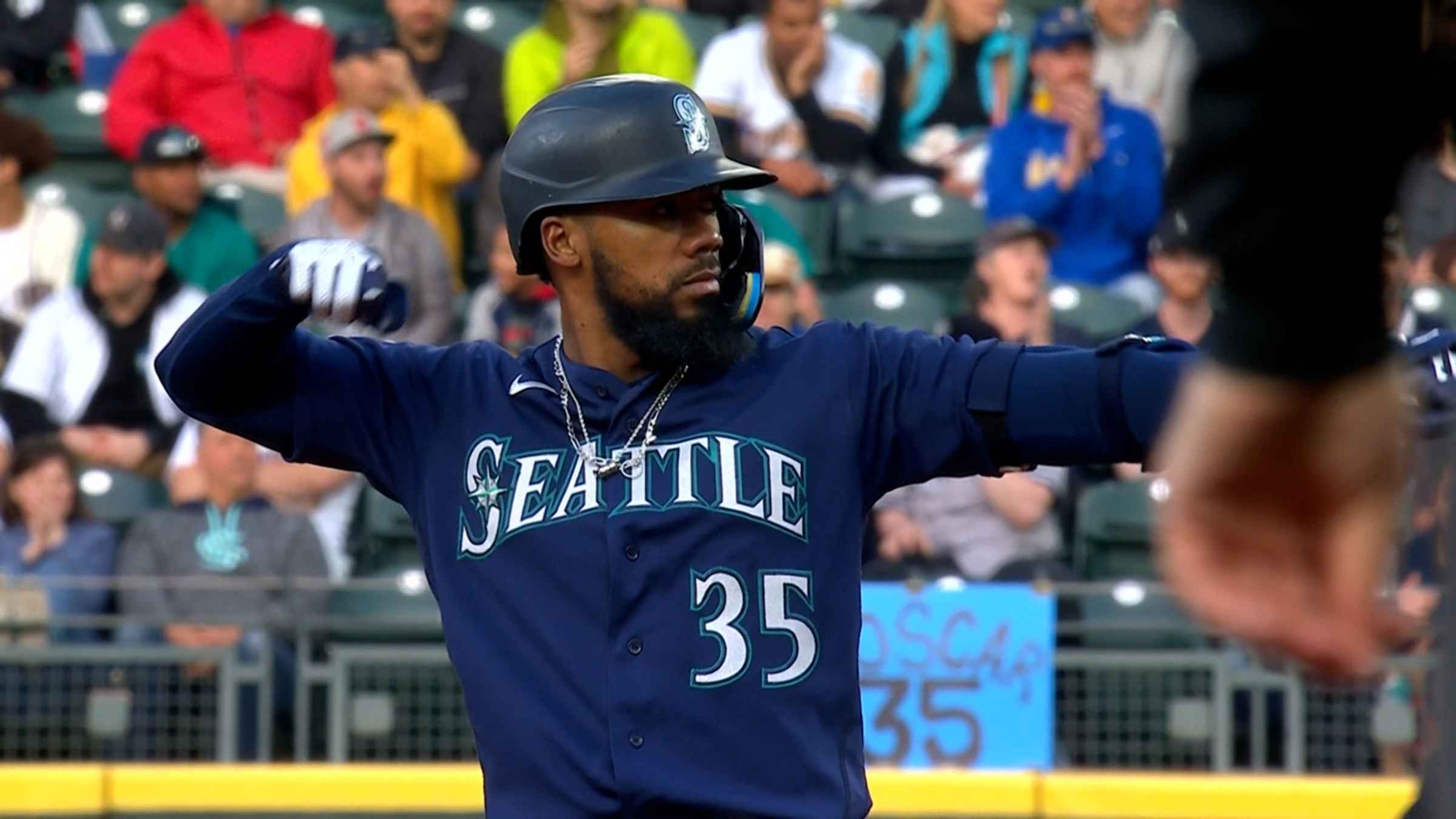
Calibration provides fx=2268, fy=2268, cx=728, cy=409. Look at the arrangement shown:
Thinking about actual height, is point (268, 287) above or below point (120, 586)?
above

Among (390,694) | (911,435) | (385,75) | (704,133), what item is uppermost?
(385,75)

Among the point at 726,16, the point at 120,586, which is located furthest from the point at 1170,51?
the point at 120,586

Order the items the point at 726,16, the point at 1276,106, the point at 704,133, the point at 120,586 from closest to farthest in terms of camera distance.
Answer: the point at 1276,106
the point at 704,133
the point at 120,586
the point at 726,16

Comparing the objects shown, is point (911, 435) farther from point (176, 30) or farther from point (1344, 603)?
point (176, 30)

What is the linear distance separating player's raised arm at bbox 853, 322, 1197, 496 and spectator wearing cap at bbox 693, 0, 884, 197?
539 cm

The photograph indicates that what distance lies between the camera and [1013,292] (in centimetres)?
752

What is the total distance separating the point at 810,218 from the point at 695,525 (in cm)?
549

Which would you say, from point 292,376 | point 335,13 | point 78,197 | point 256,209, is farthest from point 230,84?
point 292,376

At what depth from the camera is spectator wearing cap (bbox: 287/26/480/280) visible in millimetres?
8641

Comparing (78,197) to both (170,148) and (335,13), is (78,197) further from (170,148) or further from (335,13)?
(335,13)

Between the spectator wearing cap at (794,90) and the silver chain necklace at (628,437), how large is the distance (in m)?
5.33

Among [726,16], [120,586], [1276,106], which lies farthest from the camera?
[726,16]

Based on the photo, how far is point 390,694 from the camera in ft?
21.9

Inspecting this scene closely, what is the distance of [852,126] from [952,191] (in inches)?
18.6
